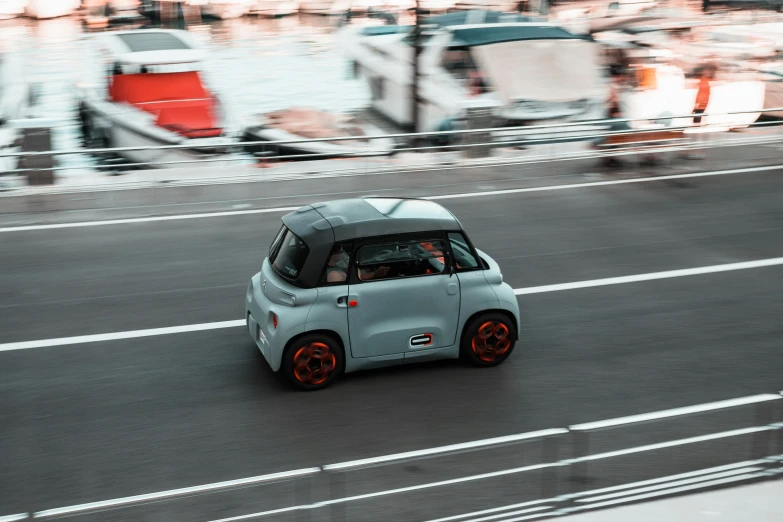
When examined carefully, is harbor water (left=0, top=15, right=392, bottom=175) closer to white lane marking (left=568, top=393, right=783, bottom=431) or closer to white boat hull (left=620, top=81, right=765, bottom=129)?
white boat hull (left=620, top=81, right=765, bottom=129)

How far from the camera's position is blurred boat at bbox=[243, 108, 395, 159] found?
20688 millimetres

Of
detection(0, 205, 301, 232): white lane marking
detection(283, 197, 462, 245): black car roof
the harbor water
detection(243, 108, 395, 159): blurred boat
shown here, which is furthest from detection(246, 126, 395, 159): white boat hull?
detection(283, 197, 462, 245): black car roof

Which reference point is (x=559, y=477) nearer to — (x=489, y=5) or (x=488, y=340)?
(x=488, y=340)

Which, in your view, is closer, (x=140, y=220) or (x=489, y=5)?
(x=140, y=220)

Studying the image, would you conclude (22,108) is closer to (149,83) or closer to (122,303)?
(149,83)

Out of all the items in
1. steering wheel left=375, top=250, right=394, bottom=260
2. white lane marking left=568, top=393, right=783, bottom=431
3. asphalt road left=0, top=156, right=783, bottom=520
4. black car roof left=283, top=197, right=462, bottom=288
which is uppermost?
black car roof left=283, top=197, right=462, bottom=288

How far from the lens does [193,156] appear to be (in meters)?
20.0

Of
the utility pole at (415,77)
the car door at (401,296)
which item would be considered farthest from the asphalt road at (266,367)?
the utility pole at (415,77)

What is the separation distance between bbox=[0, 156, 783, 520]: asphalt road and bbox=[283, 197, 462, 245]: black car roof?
4.75 ft

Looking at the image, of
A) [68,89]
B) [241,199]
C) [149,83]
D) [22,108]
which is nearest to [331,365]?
[241,199]

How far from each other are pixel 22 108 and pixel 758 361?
20.7 meters

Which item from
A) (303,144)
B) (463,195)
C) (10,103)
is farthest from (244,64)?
(463,195)

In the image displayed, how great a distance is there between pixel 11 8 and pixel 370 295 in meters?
50.0

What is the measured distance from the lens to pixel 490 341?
28.9 feet
